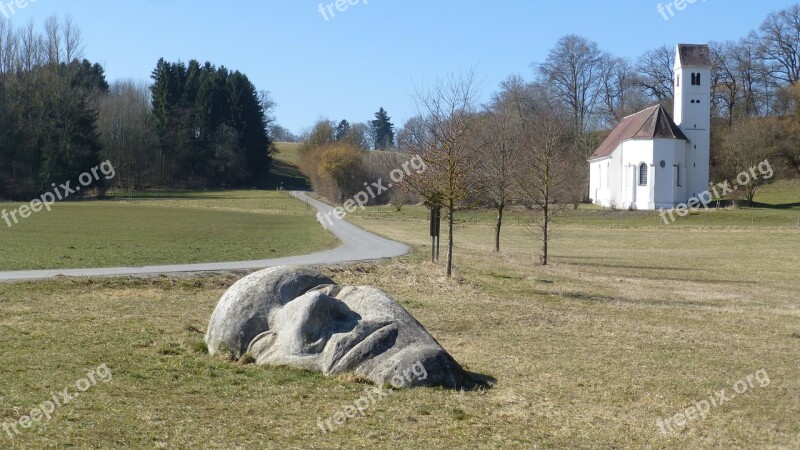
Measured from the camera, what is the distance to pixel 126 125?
104062 millimetres

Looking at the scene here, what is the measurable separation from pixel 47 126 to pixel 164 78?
3164cm

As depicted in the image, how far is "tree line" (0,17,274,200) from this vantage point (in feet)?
277

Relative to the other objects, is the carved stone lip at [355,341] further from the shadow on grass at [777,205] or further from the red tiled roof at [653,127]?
the shadow on grass at [777,205]

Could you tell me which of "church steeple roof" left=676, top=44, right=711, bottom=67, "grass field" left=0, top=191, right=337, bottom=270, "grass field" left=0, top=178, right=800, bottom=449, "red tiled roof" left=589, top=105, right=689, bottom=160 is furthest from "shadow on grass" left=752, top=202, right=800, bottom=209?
"grass field" left=0, top=178, right=800, bottom=449

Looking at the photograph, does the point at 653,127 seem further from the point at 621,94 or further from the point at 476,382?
the point at 476,382

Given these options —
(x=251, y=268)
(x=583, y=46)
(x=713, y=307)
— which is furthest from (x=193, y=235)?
(x=583, y=46)

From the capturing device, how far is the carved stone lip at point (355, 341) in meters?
9.98

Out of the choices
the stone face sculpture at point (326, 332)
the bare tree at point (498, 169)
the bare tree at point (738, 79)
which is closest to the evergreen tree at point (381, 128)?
the bare tree at point (738, 79)

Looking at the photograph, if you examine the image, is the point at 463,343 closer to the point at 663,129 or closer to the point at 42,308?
the point at 42,308

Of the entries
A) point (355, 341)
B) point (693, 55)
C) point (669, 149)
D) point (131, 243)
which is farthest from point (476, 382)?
point (693, 55)

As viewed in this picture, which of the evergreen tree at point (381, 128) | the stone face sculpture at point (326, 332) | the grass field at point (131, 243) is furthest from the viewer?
the evergreen tree at point (381, 128)

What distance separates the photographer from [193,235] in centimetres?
3959

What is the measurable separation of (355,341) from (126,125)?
102 m

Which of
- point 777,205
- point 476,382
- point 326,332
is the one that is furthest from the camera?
point 777,205
